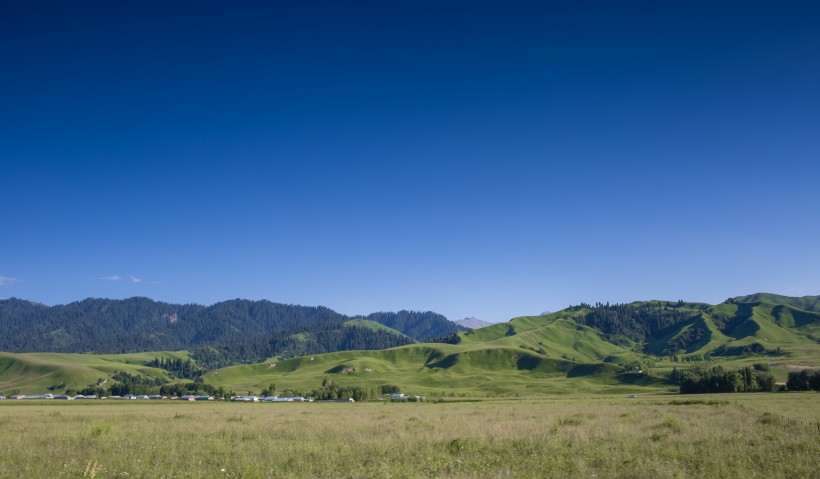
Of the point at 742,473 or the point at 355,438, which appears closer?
the point at 742,473

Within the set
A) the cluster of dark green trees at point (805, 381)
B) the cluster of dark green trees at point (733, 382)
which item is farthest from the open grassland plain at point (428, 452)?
the cluster of dark green trees at point (733, 382)

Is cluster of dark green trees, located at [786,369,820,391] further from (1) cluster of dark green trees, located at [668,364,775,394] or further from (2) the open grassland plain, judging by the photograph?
(2) the open grassland plain

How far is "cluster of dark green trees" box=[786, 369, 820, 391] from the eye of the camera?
112 metres

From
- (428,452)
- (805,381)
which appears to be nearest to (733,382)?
(805,381)

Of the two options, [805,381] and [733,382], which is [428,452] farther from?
[805,381]

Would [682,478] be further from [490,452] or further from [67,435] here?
[67,435]

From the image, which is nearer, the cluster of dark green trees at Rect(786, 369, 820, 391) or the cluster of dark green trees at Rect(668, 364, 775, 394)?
the cluster of dark green trees at Rect(786, 369, 820, 391)

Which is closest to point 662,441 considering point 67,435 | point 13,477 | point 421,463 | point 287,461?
point 421,463

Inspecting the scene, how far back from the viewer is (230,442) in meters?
28.9

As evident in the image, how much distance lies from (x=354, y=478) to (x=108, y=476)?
9.34 meters

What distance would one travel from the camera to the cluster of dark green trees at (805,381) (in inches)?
4424

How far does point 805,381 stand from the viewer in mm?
115438

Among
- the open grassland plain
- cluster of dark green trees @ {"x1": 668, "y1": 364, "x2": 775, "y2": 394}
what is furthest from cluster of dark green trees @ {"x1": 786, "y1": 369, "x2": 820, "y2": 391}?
the open grassland plain

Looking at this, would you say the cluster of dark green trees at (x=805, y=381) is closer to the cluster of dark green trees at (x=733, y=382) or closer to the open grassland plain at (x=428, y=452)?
the cluster of dark green trees at (x=733, y=382)
